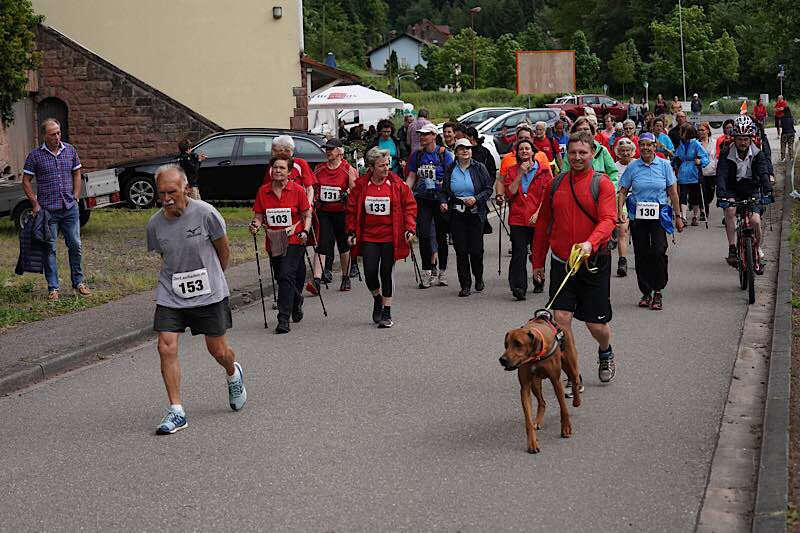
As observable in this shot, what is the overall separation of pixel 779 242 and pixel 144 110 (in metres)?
16.8

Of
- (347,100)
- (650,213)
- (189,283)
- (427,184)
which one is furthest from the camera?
(347,100)

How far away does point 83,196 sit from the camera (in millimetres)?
19891

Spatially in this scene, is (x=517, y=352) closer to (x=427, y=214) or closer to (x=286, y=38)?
(x=427, y=214)

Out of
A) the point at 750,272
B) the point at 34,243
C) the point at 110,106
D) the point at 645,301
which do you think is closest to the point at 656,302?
the point at 645,301

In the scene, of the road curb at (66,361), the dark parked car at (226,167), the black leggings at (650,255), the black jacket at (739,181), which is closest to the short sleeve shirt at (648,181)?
the black leggings at (650,255)

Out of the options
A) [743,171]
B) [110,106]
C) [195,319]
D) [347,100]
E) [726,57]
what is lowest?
[195,319]

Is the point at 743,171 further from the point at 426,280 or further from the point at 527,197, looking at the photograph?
the point at 426,280

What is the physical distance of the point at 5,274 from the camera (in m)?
15.3

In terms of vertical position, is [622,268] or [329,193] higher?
[329,193]

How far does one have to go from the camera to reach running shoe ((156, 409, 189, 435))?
25.1ft

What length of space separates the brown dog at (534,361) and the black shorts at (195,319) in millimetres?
1978

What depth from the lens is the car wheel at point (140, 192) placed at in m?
24.4

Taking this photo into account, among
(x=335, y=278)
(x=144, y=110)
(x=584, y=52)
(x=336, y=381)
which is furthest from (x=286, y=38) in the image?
(x=584, y=52)

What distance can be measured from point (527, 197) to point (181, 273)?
255 inches
